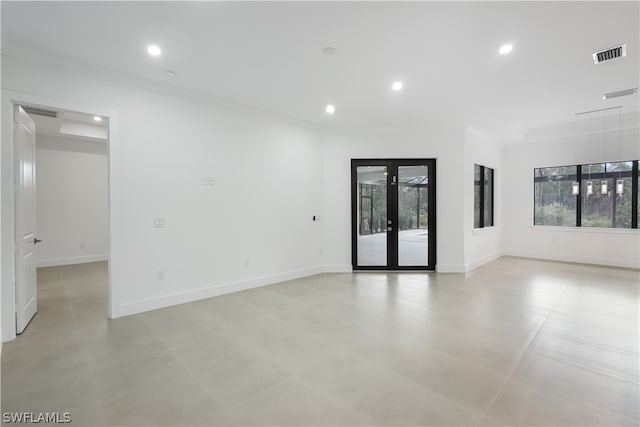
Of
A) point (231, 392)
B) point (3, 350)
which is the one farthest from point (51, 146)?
point (231, 392)

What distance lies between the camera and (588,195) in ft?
22.1

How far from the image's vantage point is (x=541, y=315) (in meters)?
3.76

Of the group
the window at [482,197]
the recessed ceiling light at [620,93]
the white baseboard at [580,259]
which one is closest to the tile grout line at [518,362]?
the window at [482,197]

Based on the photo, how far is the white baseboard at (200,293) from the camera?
377 centimetres

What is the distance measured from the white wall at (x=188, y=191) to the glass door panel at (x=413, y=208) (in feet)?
6.62

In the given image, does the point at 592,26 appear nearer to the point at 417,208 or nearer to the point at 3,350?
the point at 417,208

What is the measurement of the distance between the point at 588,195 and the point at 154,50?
8.95 m

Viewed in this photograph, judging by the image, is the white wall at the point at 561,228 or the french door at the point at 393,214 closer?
the french door at the point at 393,214

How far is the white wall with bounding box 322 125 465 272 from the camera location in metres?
6.07

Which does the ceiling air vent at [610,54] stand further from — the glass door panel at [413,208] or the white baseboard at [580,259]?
the white baseboard at [580,259]

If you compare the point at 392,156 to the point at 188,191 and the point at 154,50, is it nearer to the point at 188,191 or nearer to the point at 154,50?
the point at 188,191

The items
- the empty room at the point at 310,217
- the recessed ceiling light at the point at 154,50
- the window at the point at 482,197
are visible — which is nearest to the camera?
the empty room at the point at 310,217

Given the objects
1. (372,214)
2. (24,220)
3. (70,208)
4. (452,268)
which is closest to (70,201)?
(70,208)

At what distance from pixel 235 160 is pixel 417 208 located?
388 cm
